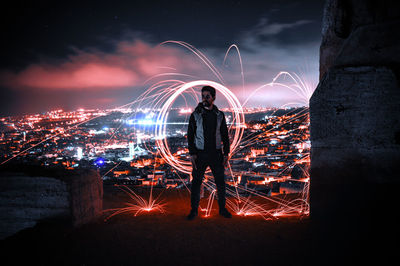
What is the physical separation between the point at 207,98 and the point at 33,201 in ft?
10.4

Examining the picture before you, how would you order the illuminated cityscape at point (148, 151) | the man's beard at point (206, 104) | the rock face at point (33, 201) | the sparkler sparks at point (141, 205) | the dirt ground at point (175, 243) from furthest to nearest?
the illuminated cityscape at point (148, 151) < the sparkler sparks at point (141, 205) < the man's beard at point (206, 104) < the rock face at point (33, 201) < the dirt ground at point (175, 243)

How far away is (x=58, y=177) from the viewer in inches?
114

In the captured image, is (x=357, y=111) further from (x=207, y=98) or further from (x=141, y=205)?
(x=141, y=205)

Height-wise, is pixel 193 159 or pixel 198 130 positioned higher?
pixel 198 130

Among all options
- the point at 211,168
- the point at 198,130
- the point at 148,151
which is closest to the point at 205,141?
the point at 198,130

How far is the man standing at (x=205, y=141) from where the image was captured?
345 cm

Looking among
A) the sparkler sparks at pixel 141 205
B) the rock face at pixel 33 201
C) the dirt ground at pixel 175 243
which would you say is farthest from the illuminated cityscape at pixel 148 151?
the rock face at pixel 33 201

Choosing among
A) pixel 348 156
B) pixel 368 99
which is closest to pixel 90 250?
pixel 348 156

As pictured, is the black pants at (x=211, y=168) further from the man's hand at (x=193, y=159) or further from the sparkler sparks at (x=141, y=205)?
the sparkler sparks at (x=141, y=205)

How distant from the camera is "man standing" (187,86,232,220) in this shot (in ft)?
11.3

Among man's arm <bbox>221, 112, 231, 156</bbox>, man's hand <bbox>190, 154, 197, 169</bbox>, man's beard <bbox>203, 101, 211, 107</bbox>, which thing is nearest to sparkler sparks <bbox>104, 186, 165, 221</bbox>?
man's hand <bbox>190, 154, 197, 169</bbox>

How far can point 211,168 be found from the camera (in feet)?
11.5

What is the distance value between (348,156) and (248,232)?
1737 millimetres

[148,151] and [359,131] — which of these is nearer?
[359,131]
